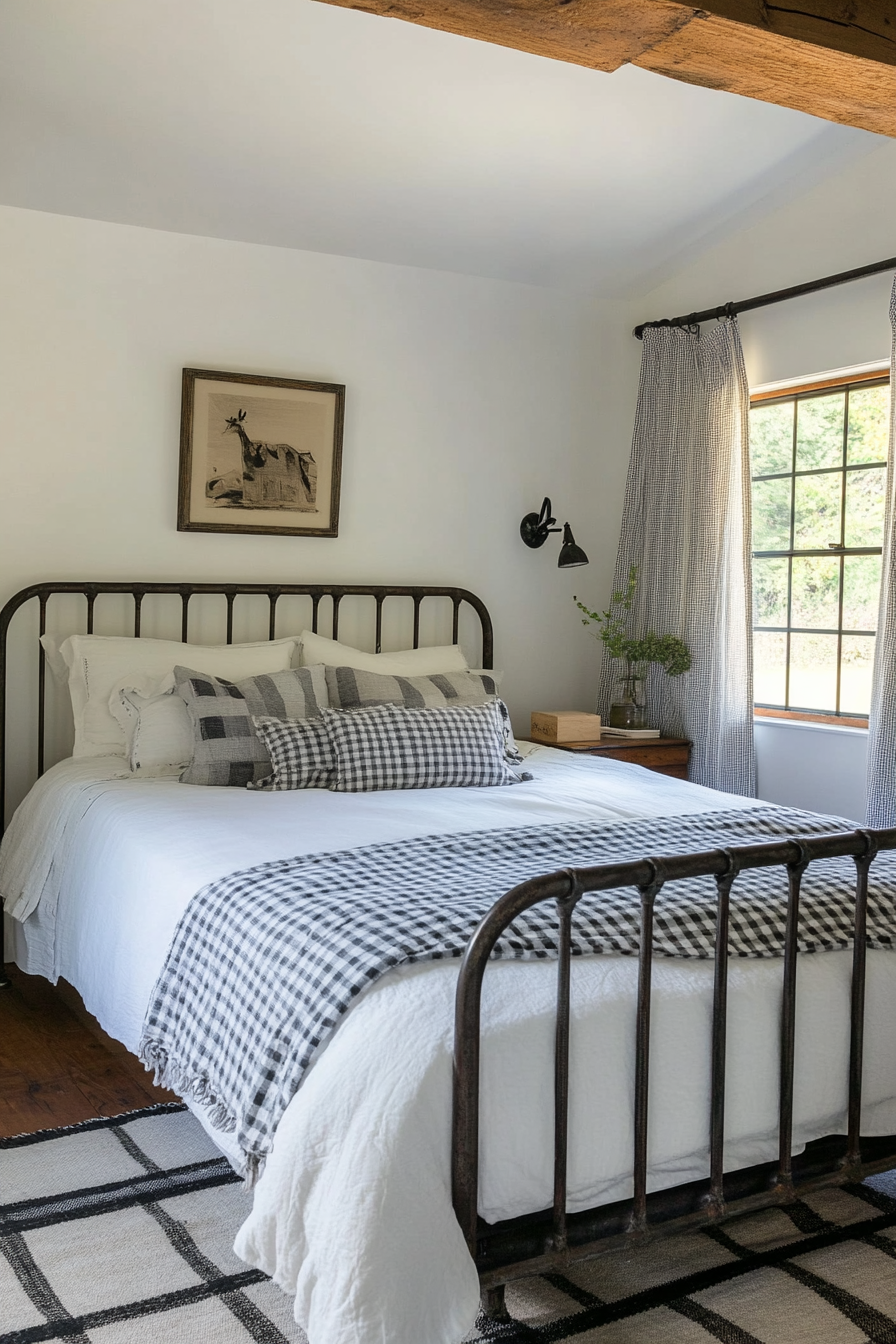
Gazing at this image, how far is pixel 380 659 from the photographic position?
375cm

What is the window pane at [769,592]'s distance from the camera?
159 inches

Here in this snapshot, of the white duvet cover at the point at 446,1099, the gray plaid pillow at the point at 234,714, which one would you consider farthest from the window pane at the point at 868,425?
the white duvet cover at the point at 446,1099

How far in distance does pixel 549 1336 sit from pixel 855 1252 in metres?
0.60

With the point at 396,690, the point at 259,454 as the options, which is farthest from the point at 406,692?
→ the point at 259,454

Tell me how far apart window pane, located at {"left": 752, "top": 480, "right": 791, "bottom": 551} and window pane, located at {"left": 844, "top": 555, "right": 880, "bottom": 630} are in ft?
0.97

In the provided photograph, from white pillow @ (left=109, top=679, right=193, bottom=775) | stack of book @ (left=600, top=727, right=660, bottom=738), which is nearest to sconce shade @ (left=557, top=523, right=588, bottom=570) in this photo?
stack of book @ (left=600, top=727, right=660, bottom=738)

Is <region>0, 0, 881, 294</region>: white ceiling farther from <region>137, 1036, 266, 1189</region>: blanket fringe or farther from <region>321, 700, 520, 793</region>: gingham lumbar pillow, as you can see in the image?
<region>137, 1036, 266, 1189</region>: blanket fringe

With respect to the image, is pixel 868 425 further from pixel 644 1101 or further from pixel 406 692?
pixel 644 1101

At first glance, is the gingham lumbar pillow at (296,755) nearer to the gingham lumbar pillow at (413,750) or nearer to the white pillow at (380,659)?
the gingham lumbar pillow at (413,750)

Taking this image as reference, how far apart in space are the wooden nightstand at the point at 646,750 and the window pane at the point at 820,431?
3.50ft

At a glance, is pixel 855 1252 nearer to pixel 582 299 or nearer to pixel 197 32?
pixel 197 32

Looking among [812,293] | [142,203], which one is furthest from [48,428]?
[812,293]

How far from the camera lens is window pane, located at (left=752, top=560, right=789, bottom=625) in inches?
159

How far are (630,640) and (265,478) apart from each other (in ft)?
4.93
